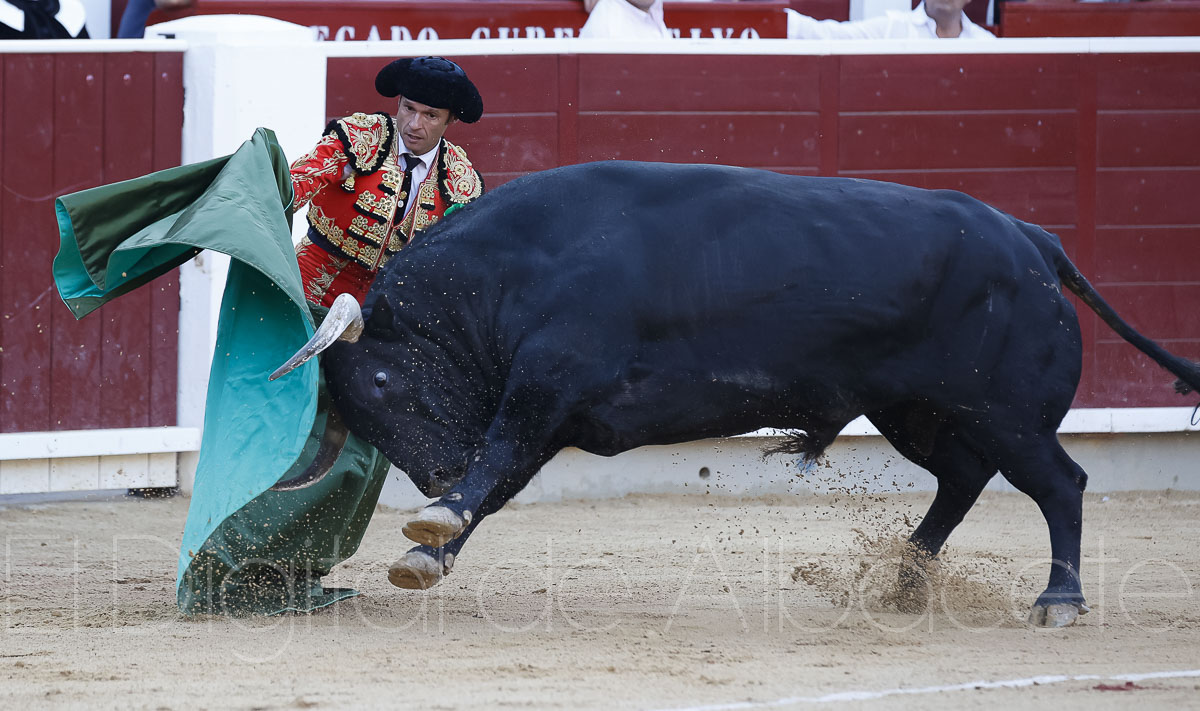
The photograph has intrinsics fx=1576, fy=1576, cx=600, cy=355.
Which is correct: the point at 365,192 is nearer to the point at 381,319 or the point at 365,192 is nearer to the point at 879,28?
the point at 381,319

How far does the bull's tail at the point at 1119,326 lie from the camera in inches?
161

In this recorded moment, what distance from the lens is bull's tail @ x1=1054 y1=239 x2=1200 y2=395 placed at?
13.4 ft

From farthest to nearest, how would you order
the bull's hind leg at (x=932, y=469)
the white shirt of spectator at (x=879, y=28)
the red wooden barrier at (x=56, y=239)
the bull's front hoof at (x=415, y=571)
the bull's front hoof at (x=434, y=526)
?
1. the white shirt of spectator at (x=879, y=28)
2. the red wooden barrier at (x=56, y=239)
3. the bull's hind leg at (x=932, y=469)
4. the bull's front hoof at (x=415, y=571)
5. the bull's front hoof at (x=434, y=526)

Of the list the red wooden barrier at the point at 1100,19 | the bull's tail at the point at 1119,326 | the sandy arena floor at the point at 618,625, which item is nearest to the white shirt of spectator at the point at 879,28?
the red wooden barrier at the point at 1100,19

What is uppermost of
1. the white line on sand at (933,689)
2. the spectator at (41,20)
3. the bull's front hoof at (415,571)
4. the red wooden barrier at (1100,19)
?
the red wooden barrier at (1100,19)

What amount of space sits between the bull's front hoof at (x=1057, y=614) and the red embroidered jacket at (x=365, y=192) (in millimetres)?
1788

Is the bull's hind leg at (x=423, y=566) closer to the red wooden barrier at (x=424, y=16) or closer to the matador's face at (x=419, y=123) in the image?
the matador's face at (x=419, y=123)

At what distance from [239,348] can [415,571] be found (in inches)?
29.8

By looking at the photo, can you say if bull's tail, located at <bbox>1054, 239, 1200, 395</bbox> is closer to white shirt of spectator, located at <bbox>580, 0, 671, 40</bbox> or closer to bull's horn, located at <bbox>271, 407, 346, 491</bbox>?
bull's horn, located at <bbox>271, 407, 346, 491</bbox>

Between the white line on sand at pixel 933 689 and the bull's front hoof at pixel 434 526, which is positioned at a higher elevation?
the bull's front hoof at pixel 434 526

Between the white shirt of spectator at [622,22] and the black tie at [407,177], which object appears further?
the white shirt of spectator at [622,22]

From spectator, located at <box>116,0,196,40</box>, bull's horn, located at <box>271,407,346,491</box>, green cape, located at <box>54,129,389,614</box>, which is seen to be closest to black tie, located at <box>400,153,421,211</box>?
green cape, located at <box>54,129,389,614</box>

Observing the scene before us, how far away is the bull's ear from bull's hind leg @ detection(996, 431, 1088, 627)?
4.99ft

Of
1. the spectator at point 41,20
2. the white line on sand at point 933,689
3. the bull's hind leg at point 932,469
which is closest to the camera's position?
the white line on sand at point 933,689
